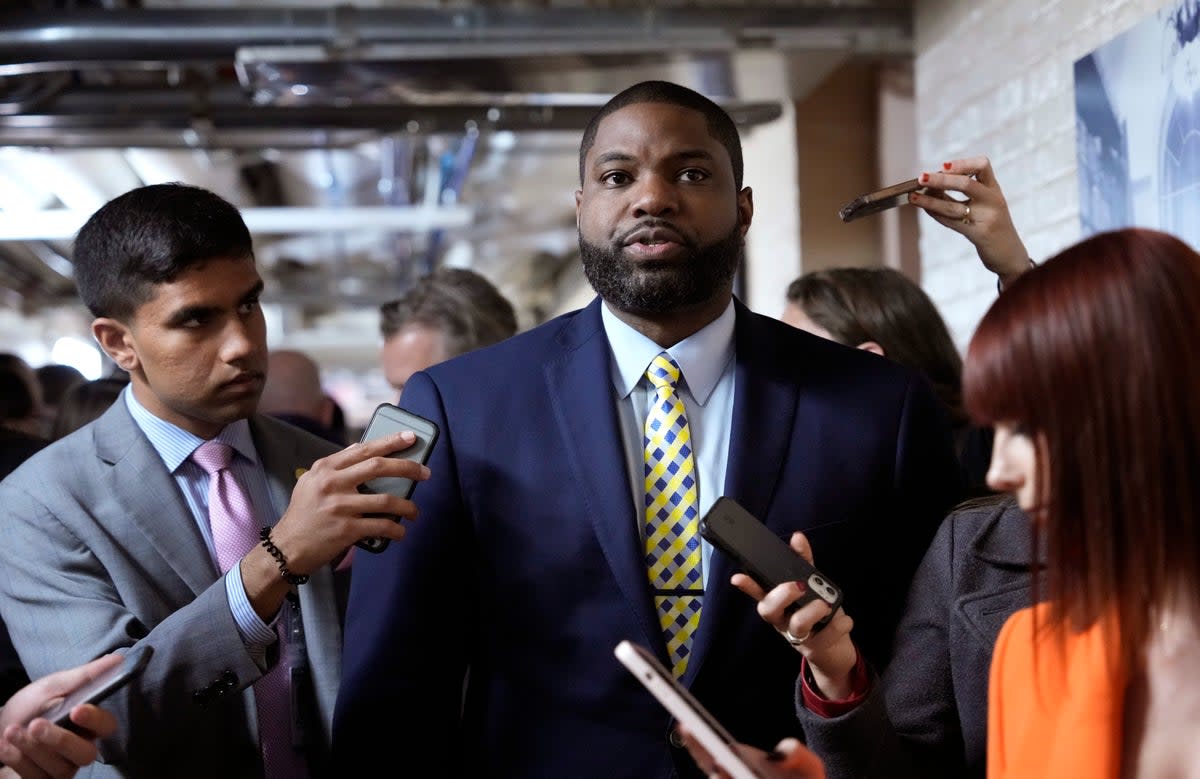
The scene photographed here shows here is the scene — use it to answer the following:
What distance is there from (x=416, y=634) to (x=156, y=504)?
394 millimetres

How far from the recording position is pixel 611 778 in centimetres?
166

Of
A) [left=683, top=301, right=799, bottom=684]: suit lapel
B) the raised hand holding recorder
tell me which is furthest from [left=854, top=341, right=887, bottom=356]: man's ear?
the raised hand holding recorder

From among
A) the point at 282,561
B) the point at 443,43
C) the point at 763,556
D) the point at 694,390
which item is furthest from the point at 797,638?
the point at 443,43

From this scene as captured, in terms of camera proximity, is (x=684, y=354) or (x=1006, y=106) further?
(x=1006, y=106)

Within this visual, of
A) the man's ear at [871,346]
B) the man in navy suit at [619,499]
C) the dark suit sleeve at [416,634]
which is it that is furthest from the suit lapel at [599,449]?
the man's ear at [871,346]

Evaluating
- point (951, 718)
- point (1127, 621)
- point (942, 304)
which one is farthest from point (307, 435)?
point (942, 304)

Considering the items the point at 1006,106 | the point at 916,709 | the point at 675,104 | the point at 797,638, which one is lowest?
the point at 916,709

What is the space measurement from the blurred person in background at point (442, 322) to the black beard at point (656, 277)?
63.8 inches

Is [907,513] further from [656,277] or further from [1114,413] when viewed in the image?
[1114,413]

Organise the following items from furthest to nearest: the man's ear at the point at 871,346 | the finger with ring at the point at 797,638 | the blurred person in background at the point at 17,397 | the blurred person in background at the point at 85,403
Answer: the blurred person in background at the point at 17,397
the blurred person in background at the point at 85,403
the man's ear at the point at 871,346
the finger with ring at the point at 797,638

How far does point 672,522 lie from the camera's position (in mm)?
1695

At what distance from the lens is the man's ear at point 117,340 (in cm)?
190

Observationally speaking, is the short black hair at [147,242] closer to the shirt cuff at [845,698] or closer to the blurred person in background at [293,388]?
the shirt cuff at [845,698]

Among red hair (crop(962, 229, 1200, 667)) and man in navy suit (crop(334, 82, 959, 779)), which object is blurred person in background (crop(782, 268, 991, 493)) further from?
red hair (crop(962, 229, 1200, 667))
